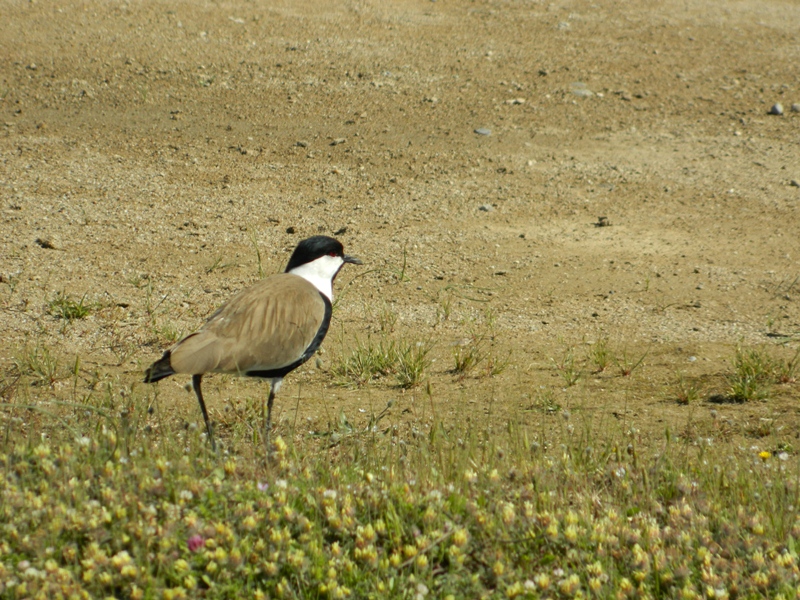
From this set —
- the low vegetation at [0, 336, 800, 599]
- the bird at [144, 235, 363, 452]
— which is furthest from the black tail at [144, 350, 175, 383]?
the low vegetation at [0, 336, 800, 599]

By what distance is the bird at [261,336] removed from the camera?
4980mm

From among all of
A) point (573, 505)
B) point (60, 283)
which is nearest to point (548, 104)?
point (60, 283)

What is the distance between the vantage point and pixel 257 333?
531 cm

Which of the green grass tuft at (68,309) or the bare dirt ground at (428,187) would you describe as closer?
the bare dirt ground at (428,187)

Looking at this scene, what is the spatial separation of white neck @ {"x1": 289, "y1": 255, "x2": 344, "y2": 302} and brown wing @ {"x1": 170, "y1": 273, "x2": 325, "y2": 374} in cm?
26

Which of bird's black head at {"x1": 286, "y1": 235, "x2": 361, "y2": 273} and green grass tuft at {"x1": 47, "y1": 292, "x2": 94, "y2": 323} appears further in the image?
green grass tuft at {"x1": 47, "y1": 292, "x2": 94, "y2": 323}

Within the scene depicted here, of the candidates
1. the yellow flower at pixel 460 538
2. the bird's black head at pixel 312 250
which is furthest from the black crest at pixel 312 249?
the yellow flower at pixel 460 538

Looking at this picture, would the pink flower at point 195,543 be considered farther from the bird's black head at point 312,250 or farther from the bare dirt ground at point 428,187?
the bird's black head at point 312,250

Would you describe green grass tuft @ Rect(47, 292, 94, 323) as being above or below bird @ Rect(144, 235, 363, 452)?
below

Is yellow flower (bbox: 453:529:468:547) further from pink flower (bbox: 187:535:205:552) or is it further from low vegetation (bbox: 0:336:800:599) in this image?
pink flower (bbox: 187:535:205:552)

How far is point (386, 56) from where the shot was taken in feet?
40.9

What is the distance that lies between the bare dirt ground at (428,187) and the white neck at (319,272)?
23.8 inches

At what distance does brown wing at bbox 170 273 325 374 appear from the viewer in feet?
16.5

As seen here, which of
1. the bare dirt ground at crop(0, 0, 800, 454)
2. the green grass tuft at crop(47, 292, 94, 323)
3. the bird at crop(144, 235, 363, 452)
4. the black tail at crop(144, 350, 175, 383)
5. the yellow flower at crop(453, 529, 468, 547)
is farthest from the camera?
the green grass tuft at crop(47, 292, 94, 323)
